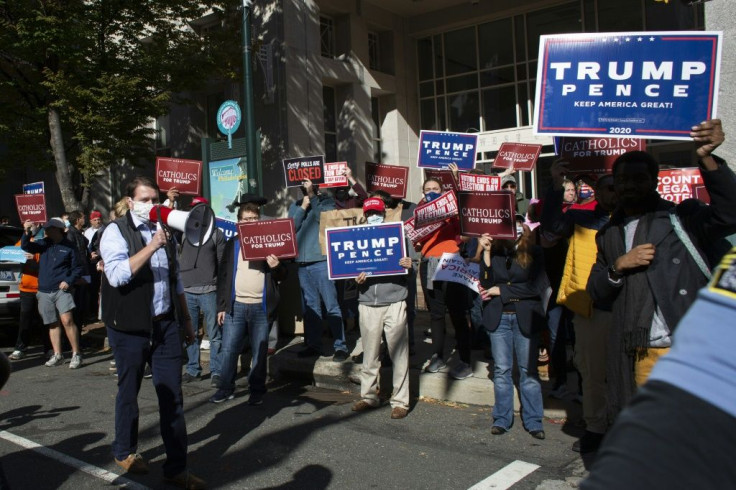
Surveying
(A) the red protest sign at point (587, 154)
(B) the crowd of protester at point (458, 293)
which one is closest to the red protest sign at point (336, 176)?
(B) the crowd of protester at point (458, 293)

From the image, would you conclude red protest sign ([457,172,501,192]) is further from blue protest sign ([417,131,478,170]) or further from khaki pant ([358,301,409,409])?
khaki pant ([358,301,409,409])

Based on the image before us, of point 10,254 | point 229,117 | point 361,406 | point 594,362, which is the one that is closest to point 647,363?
point 594,362

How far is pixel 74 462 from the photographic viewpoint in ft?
17.8

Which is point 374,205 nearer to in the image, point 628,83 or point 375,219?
point 375,219

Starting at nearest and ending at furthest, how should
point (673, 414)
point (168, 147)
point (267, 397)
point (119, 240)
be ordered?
point (673, 414), point (119, 240), point (267, 397), point (168, 147)

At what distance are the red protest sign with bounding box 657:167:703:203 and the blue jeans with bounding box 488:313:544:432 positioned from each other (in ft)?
10.2

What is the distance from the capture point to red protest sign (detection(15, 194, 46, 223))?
1083 centimetres

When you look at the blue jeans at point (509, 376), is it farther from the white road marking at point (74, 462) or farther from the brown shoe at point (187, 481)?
the white road marking at point (74, 462)

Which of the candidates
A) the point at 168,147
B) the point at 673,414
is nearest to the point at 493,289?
the point at 673,414

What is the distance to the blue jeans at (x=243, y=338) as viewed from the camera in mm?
7172

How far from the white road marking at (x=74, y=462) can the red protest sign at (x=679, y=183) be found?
6273mm

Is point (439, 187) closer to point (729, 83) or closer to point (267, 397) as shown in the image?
point (267, 397)

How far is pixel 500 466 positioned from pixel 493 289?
4.95 feet

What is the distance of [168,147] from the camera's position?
67.7 ft
